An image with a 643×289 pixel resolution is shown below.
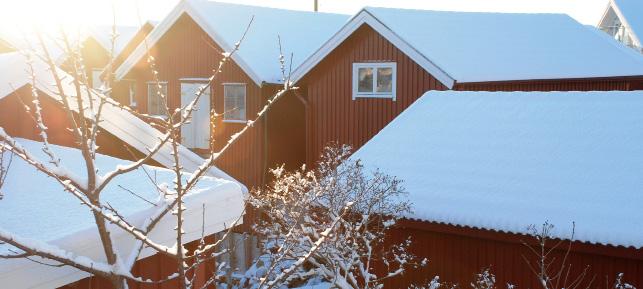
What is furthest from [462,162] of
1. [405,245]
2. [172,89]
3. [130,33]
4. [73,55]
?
[130,33]

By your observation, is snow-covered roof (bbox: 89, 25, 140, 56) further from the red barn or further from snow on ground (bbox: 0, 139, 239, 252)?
snow on ground (bbox: 0, 139, 239, 252)

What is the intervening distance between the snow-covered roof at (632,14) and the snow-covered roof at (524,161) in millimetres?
22511

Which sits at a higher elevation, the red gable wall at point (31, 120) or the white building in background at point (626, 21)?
the white building in background at point (626, 21)

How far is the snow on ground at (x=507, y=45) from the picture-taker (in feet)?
56.9

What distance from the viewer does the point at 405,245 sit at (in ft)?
36.1

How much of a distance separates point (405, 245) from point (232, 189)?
5.76 metres

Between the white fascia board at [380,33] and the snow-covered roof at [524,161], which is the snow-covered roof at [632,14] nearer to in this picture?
the white fascia board at [380,33]

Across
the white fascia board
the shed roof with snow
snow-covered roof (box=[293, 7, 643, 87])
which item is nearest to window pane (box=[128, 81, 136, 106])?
the white fascia board

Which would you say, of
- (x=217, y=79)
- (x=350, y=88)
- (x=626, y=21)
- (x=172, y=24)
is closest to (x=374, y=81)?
(x=350, y=88)

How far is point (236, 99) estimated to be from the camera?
2077 centimetres

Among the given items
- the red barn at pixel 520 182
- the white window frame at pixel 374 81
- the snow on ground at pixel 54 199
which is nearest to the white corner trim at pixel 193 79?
the white window frame at pixel 374 81

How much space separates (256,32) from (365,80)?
201 inches

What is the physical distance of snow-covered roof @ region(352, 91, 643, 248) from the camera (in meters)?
9.26

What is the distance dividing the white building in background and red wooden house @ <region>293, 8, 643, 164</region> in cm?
1120
